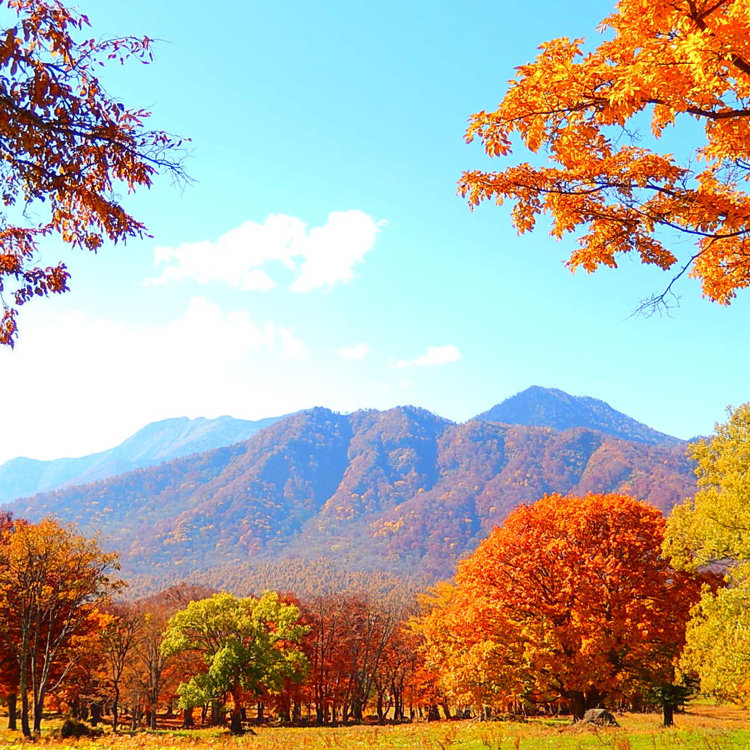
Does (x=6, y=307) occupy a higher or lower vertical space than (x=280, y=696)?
higher

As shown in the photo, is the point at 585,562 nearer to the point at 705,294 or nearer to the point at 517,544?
the point at 517,544

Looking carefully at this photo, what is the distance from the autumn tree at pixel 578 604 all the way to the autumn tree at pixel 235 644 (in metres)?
13.4

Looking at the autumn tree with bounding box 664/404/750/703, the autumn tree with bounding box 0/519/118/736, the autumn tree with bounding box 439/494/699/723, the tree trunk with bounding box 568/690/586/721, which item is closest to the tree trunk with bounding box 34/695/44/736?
the autumn tree with bounding box 0/519/118/736

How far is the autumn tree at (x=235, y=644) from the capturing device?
31.7 meters

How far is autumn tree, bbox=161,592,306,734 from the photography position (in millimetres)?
31703

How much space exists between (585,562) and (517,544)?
2944 mm

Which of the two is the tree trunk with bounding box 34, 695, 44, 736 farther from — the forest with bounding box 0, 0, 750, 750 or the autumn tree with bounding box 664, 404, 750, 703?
the autumn tree with bounding box 664, 404, 750, 703

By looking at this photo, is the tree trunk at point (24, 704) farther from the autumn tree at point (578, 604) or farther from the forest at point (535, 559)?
the autumn tree at point (578, 604)

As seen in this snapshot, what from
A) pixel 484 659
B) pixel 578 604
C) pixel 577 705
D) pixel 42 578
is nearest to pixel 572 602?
pixel 578 604

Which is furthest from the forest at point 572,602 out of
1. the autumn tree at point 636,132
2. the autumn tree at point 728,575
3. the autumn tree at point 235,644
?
the autumn tree at point 636,132

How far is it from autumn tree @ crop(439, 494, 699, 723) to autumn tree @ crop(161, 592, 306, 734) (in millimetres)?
13407

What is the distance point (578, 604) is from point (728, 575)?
625 centimetres

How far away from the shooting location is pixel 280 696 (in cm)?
4847

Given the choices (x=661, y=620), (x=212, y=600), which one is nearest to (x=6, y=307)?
(x=661, y=620)
